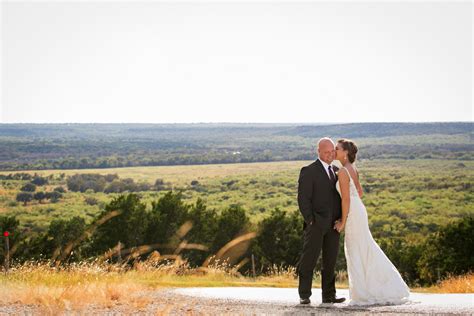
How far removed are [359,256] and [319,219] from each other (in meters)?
0.74

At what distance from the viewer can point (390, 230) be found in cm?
6700

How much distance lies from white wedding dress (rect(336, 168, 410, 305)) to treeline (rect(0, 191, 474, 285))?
23308 millimetres

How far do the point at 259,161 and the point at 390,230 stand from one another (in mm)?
127805

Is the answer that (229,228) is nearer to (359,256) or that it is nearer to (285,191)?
(359,256)

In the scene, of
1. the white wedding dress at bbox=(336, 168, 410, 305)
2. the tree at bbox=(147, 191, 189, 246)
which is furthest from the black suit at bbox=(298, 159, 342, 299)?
the tree at bbox=(147, 191, 189, 246)

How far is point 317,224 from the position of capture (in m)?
9.69

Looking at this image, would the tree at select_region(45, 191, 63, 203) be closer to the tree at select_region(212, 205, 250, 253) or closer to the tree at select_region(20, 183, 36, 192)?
the tree at select_region(20, 183, 36, 192)

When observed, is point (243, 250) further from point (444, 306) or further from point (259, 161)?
point (259, 161)

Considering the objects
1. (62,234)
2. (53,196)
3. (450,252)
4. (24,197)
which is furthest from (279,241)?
(53,196)

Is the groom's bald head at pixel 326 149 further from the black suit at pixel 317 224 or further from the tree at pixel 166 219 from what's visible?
the tree at pixel 166 219

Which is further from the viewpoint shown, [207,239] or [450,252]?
[207,239]

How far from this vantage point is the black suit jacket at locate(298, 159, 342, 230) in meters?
9.67

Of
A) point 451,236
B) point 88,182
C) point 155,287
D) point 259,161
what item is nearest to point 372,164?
point 259,161

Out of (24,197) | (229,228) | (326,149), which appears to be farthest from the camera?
(24,197)
